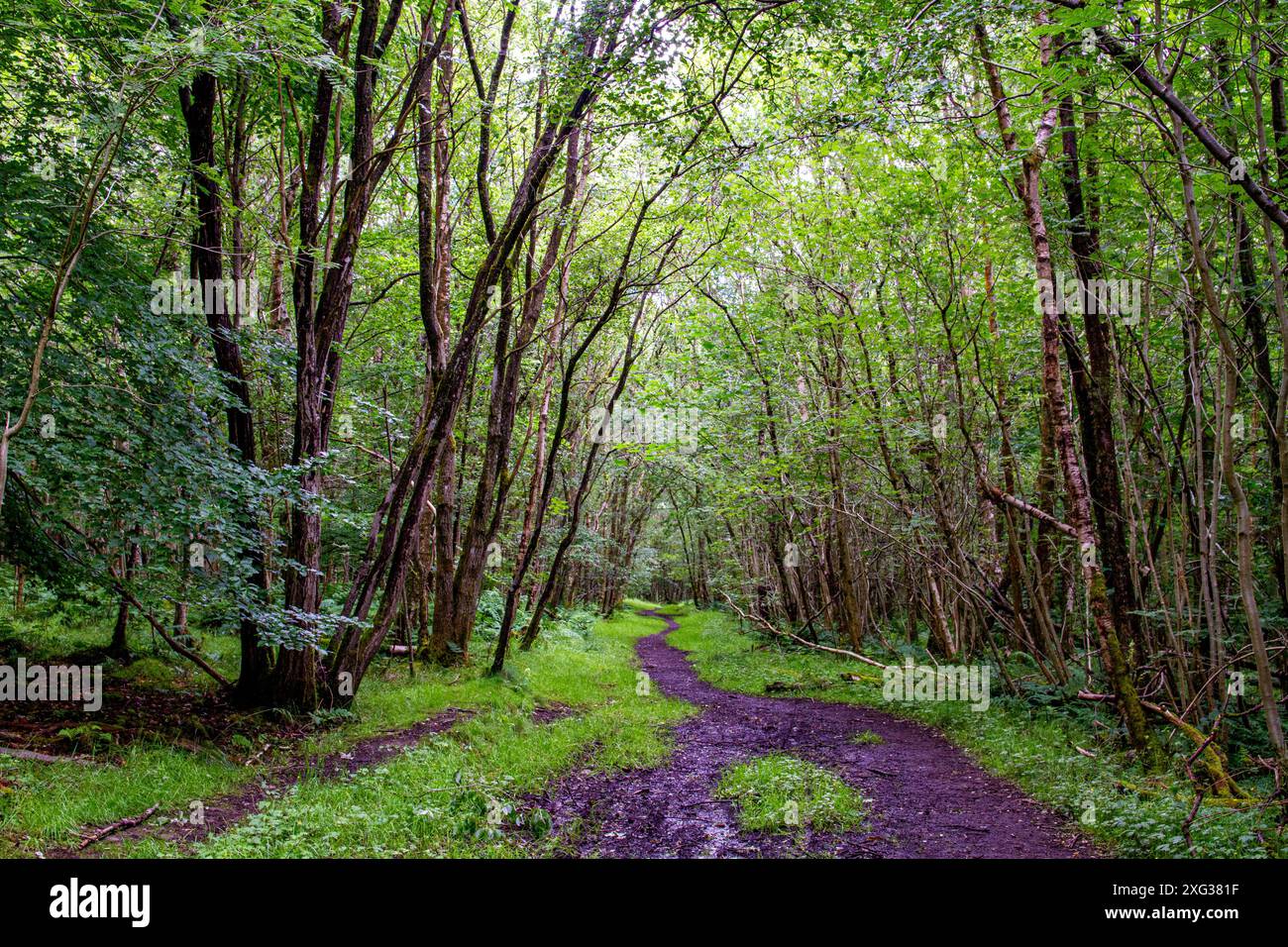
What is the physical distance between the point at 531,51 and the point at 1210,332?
36.4 feet

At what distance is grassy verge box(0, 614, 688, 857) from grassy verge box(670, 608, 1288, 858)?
4.09m

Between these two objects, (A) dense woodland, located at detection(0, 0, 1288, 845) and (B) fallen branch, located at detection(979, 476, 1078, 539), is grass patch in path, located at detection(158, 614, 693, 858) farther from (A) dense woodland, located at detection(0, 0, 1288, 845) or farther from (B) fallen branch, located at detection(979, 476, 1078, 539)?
(B) fallen branch, located at detection(979, 476, 1078, 539)

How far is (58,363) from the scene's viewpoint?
5.26m

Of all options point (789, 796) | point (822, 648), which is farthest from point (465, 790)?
point (822, 648)

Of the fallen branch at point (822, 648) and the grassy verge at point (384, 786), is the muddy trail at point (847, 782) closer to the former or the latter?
the grassy verge at point (384, 786)

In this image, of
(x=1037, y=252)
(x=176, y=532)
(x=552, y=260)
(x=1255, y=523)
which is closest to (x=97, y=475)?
(x=176, y=532)

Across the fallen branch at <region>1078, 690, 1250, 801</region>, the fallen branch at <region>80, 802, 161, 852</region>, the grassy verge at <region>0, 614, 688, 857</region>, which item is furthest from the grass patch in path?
the fallen branch at <region>1078, 690, 1250, 801</region>

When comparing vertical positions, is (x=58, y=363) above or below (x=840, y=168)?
below

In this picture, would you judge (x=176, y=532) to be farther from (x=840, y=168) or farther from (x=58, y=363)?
(x=840, y=168)

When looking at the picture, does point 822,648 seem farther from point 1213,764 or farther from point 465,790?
point 465,790

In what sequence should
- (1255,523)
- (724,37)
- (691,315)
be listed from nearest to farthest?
(724,37) → (1255,523) → (691,315)

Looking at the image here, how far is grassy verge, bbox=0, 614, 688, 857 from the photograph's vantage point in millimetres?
4289

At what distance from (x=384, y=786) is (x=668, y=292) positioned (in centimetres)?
1090
